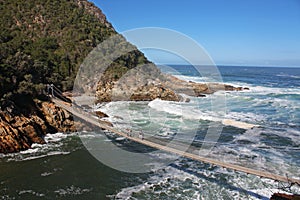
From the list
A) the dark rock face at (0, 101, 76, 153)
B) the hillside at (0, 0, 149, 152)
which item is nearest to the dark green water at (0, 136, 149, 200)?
the dark rock face at (0, 101, 76, 153)

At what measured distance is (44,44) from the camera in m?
21.1

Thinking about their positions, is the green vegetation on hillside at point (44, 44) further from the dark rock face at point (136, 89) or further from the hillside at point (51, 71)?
the dark rock face at point (136, 89)

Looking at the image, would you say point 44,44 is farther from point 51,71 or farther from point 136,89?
point 136,89

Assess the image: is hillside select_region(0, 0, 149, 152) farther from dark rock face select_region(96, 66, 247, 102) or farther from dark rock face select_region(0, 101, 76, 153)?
dark rock face select_region(96, 66, 247, 102)

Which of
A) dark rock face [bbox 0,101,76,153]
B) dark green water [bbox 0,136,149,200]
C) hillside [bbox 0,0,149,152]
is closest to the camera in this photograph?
dark green water [bbox 0,136,149,200]

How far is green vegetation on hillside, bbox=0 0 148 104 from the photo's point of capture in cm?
1236

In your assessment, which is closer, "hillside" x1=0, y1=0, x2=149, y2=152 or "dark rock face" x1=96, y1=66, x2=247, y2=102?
"hillside" x1=0, y1=0, x2=149, y2=152

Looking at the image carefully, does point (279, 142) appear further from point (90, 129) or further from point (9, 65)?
point (9, 65)

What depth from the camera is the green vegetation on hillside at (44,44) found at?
12.4m

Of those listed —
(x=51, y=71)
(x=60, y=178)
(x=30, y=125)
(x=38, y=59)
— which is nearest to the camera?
(x=60, y=178)

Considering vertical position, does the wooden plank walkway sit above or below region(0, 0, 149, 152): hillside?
below

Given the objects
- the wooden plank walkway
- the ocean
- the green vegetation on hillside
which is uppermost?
the green vegetation on hillside

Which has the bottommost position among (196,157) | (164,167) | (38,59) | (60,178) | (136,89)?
(164,167)

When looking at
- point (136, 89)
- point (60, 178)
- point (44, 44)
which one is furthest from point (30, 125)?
point (44, 44)
